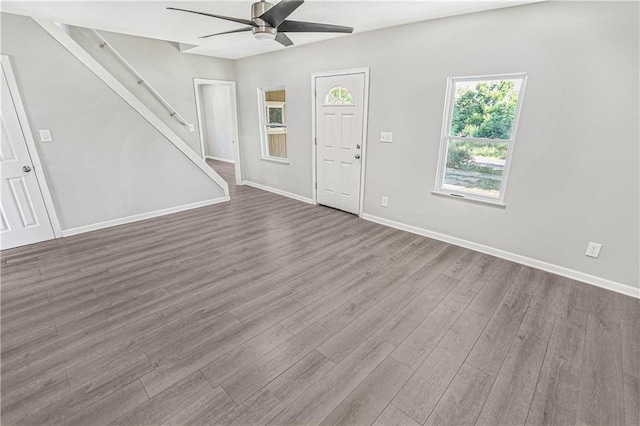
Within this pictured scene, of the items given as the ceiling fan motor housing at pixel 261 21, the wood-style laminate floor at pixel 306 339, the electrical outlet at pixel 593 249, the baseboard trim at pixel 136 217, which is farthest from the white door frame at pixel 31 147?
the electrical outlet at pixel 593 249

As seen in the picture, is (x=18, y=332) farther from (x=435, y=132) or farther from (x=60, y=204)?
(x=435, y=132)

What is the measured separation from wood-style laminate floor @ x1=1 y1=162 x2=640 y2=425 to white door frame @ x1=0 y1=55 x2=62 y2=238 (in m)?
0.42

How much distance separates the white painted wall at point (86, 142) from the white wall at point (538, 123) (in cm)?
307

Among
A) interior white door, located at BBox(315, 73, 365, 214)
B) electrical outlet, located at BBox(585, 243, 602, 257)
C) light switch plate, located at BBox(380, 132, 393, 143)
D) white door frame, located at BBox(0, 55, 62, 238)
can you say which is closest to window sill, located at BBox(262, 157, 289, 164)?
interior white door, located at BBox(315, 73, 365, 214)

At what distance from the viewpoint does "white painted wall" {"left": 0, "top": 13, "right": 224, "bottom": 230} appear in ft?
10.8

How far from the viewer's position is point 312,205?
5.12 metres

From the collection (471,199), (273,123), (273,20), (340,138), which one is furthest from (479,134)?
(273,123)

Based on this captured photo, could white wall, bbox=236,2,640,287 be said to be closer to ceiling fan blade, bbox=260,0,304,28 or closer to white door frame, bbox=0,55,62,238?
ceiling fan blade, bbox=260,0,304,28

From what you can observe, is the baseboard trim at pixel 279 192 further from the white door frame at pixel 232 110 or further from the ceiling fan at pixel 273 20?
the ceiling fan at pixel 273 20

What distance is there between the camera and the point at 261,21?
2240 millimetres

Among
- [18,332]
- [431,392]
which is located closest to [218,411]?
[431,392]

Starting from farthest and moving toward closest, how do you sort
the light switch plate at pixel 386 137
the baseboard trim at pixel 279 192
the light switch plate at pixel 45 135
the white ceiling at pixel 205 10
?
the baseboard trim at pixel 279 192, the light switch plate at pixel 386 137, the light switch plate at pixel 45 135, the white ceiling at pixel 205 10

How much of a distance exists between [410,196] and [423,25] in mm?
1997

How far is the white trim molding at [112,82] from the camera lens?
3352mm
